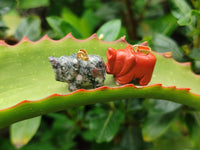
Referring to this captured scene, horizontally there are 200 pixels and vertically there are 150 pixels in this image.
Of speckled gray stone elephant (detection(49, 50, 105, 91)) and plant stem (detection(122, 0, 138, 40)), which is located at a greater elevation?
speckled gray stone elephant (detection(49, 50, 105, 91))

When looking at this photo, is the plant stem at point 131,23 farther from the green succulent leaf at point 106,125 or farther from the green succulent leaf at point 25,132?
the green succulent leaf at point 25,132

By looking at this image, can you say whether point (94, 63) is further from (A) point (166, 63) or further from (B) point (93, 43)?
(A) point (166, 63)

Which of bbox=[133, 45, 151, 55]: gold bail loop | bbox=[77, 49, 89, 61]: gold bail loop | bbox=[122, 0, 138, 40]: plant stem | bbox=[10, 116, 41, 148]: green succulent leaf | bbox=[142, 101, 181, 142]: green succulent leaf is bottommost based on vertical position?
bbox=[142, 101, 181, 142]: green succulent leaf

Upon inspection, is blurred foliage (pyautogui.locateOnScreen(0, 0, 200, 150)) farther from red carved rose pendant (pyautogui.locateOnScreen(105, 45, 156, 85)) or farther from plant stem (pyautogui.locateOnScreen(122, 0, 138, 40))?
red carved rose pendant (pyautogui.locateOnScreen(105, 45, 156, 85))

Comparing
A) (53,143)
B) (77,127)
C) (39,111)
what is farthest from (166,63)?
(53,143)

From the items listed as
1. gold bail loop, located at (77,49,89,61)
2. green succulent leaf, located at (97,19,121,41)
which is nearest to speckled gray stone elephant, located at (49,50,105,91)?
gold bail loop, located at (77,49,89,61)

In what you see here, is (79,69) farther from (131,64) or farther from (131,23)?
(131,23)

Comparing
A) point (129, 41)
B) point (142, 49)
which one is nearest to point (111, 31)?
point (129, 41)

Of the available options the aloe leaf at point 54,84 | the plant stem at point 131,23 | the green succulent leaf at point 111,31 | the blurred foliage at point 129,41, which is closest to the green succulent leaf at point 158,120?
the blurred foliage at point 129,41
